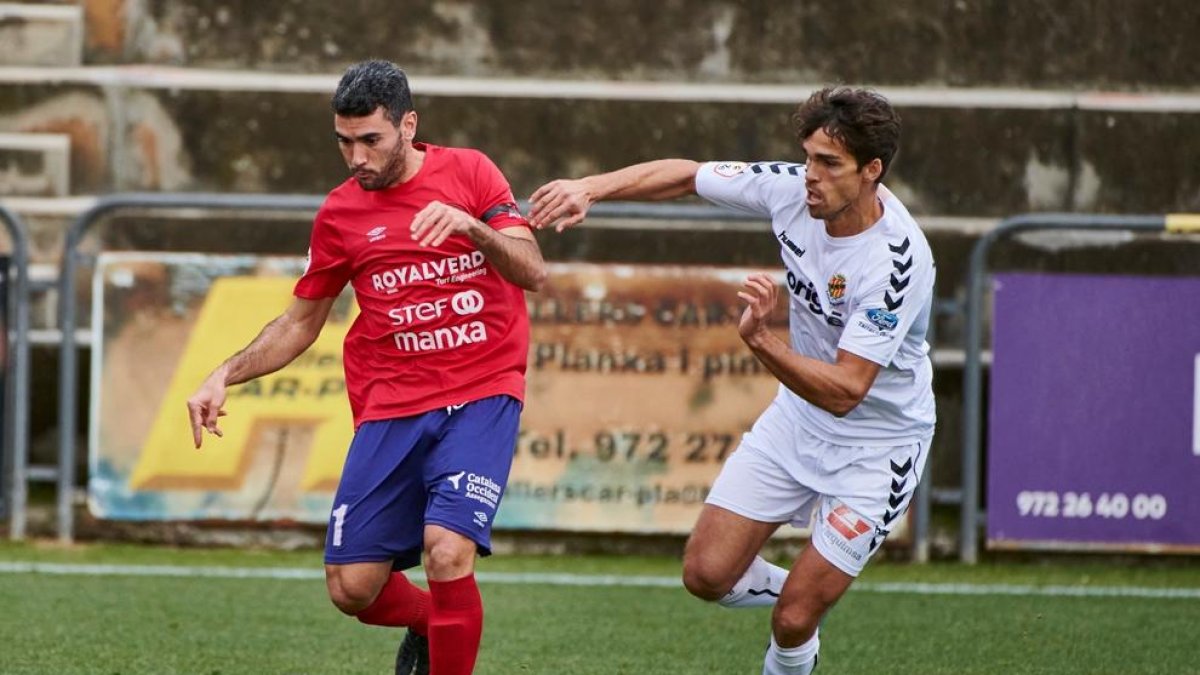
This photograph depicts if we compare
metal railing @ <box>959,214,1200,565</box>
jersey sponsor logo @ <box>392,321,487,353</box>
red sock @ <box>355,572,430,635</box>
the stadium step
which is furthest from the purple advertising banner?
the stadium step

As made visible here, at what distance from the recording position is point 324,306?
22.1 ft

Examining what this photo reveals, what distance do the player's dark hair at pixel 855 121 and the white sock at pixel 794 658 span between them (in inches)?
60.9

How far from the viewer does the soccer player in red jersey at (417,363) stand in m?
6.21

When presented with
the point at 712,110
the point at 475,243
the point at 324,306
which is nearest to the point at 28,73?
the point at 712,110

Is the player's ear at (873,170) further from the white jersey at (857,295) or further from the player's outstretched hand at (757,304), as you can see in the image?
the player's outstretched hand at (757,304)

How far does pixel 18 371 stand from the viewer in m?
10.1

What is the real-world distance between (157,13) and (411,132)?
Answer: 207 inches

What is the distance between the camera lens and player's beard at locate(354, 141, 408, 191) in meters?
6.30

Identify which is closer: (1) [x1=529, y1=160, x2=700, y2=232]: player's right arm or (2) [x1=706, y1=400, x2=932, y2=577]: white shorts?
(1) [x1=529, y1=160, x2=700, y2=232]: player's right arm

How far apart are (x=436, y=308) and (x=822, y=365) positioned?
1241mm

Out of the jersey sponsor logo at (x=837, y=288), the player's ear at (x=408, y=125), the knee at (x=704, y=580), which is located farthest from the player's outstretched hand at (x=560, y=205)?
the knee at (x=704, y=580)

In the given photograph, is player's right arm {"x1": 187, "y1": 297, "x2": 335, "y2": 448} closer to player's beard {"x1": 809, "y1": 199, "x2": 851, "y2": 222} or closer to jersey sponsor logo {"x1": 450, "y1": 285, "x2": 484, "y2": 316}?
jersey sponsor logo {"x1": 450, "y1": 285, "x2": 484, "y2": 316}

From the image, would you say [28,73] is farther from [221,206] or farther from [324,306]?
[324,306]

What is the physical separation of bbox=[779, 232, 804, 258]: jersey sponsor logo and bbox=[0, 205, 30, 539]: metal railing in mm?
4958
